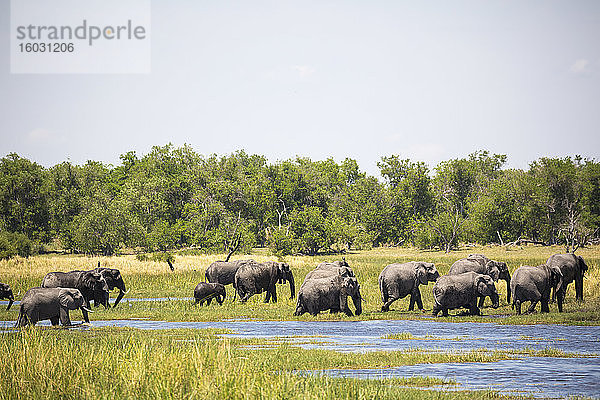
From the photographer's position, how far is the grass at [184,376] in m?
12.6

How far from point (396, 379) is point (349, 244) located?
95.3 meters

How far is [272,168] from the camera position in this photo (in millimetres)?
110188

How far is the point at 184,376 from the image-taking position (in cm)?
1353

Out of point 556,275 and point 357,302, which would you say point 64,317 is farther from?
point 556,275

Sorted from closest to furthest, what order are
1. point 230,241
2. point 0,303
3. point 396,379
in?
point 396,379 → point 0,303 → point 230,241

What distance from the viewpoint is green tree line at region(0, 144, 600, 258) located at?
8988cm

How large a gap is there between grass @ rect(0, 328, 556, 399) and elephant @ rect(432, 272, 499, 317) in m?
9.65

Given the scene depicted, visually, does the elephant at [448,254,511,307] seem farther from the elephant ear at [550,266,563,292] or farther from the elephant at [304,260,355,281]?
the elephant at [304,260,355,281]

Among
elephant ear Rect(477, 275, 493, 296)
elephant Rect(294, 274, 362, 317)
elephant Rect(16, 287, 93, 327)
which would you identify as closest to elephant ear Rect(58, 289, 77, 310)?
elephant Rect(16, 287, 93, 327)

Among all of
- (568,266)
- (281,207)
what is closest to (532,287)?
(568,266)

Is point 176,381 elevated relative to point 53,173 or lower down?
lower down

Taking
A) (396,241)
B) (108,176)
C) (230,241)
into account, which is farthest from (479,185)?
(108,176)

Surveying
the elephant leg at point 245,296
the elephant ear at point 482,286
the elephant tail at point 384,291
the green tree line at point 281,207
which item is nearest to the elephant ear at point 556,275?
the elephant ear at point 482,286

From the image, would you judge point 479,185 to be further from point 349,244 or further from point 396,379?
point 396,379
